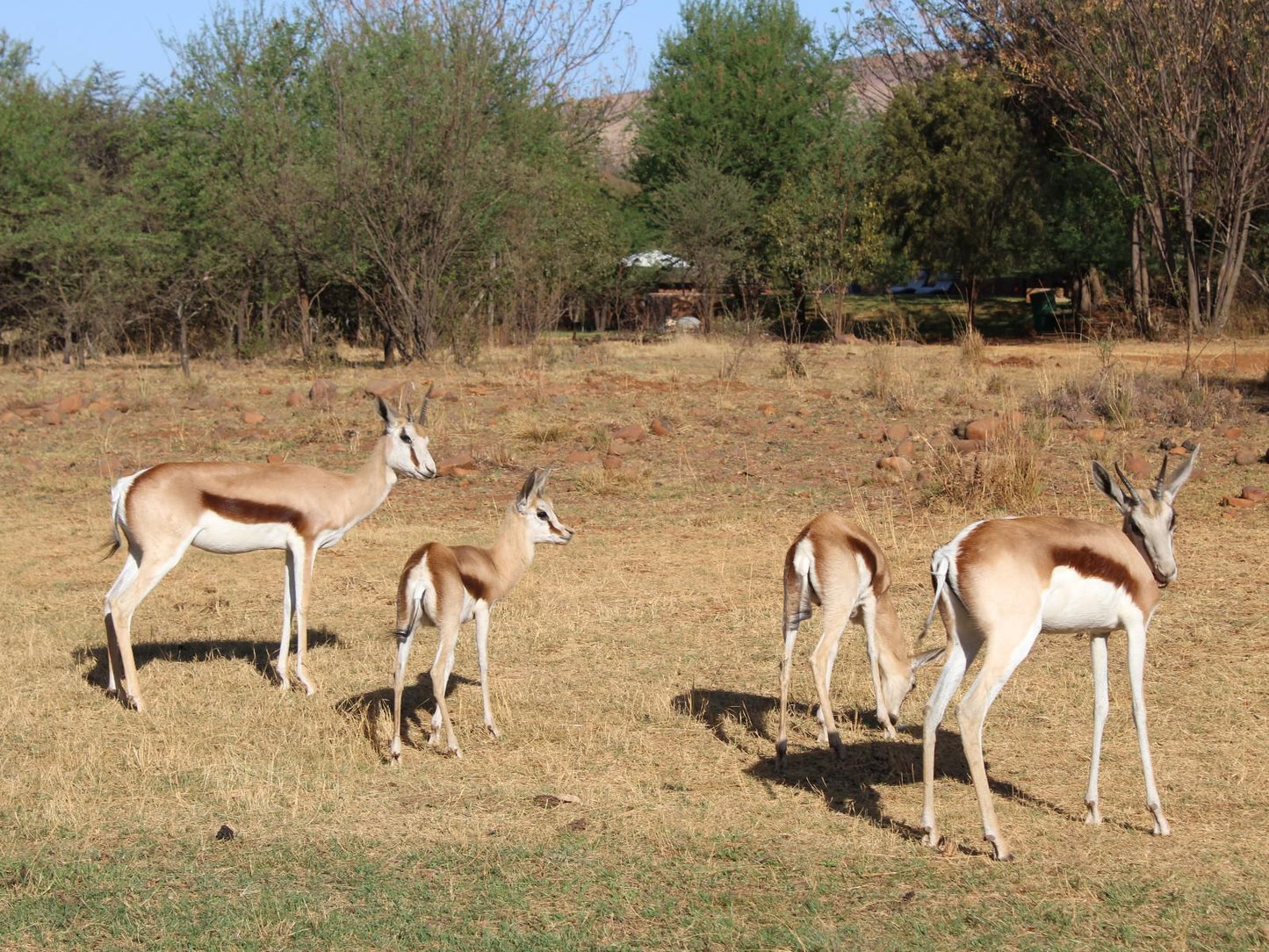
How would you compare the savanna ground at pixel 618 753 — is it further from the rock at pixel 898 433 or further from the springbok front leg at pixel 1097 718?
the rock at pixel 898 433

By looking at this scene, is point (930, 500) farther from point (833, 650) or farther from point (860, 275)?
point (860, 275)

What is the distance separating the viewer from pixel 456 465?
14242 millimetres

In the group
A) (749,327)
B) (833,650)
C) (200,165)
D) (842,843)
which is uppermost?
(200,165)

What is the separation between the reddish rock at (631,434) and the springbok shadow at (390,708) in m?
7.65

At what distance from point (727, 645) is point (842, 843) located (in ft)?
10.5

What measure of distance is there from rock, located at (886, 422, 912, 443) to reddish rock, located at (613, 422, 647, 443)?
277cm

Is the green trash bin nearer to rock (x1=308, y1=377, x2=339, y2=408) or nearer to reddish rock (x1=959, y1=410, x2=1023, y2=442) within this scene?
reddish rock (x1=959, y1=410, x2=1023, y2=442)

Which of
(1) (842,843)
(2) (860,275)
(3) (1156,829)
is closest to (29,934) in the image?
(1) (842,843)

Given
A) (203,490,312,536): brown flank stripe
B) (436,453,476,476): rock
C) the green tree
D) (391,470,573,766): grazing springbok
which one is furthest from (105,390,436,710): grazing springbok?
the green tree

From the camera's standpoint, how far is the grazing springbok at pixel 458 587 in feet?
20.9

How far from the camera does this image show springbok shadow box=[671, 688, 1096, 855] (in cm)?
585

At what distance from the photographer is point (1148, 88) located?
2336 centimetres

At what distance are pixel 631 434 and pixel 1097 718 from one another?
10031 millimetres

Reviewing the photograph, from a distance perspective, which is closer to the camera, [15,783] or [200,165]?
[15,783]
